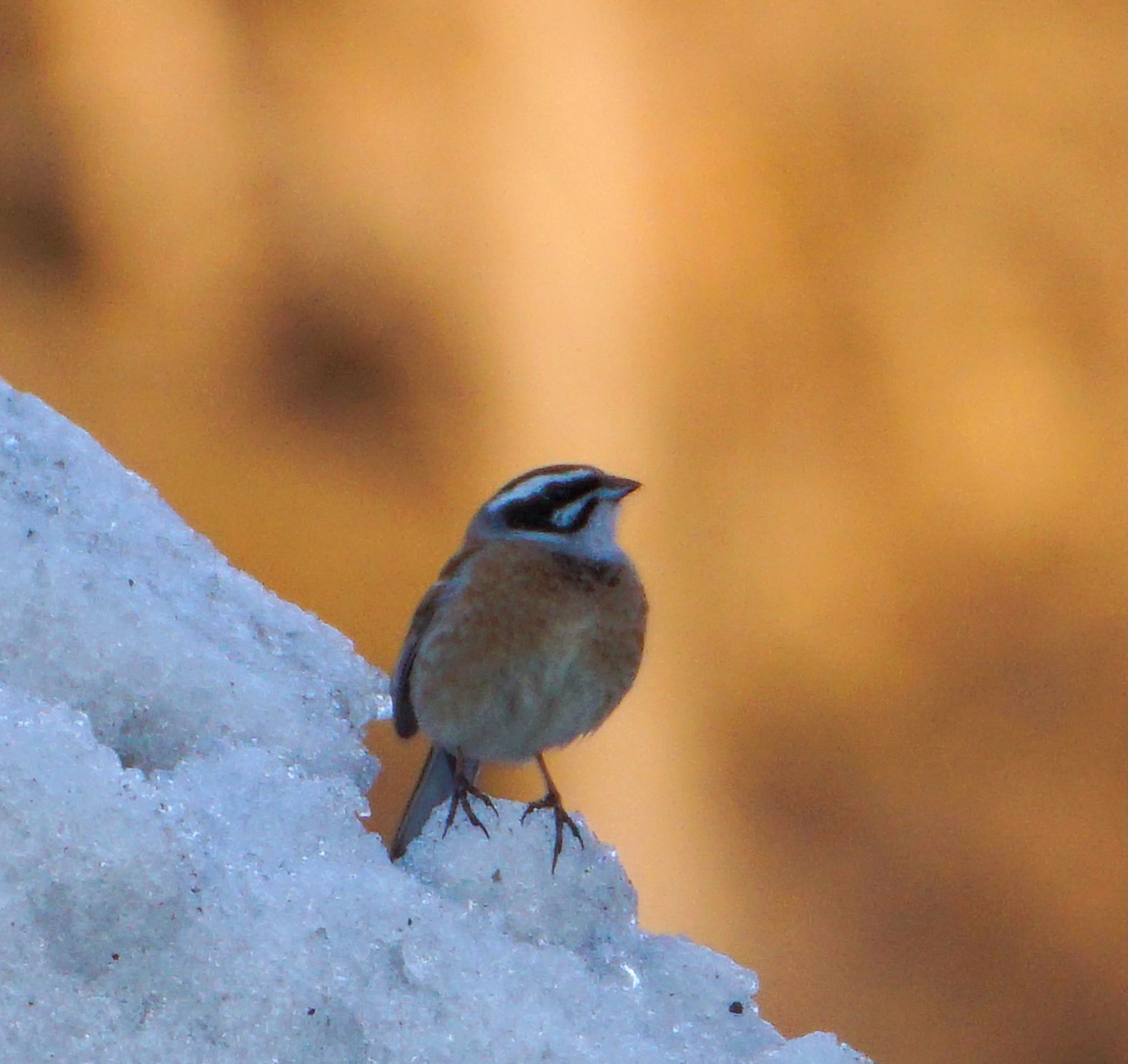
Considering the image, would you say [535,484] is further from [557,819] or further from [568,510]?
[557,819]

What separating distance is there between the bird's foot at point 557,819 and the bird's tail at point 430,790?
0.80ft

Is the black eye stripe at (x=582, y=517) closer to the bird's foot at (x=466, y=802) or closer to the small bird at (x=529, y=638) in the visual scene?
the small bird at (x=529, y=638)

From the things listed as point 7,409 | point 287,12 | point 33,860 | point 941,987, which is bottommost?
point 941,987

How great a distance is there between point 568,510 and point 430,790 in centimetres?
57

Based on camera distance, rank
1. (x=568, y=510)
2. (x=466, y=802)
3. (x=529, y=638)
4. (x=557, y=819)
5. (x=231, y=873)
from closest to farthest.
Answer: (x=231, y=873)
(x=557, y=819)
(x=466, y=802)
(x=529, y=638)
(x=568, y=510)

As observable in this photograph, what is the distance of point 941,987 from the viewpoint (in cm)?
778

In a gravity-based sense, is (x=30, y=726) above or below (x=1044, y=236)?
below

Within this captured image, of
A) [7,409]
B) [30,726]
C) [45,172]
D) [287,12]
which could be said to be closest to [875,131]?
[287,12]

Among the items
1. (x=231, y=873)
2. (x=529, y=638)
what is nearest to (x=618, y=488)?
(x=529, y=638)

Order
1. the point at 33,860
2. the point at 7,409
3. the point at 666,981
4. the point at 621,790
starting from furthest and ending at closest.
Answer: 1. the point at 621,790
2. the point at 7,409
3. the point at 666,981
4. the point at 33,860

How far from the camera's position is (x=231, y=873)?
5.76 feet

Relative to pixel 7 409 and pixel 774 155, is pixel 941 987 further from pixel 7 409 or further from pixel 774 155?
pixel 7 409

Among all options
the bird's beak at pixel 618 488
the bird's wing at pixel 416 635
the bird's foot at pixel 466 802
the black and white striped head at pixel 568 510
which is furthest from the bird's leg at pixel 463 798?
the bird's beak at pixel 618 488

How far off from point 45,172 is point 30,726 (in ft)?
21.5
